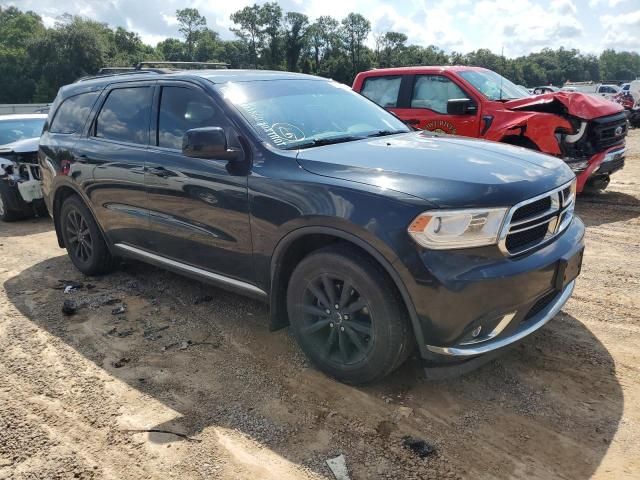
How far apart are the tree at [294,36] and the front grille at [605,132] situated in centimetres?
7628

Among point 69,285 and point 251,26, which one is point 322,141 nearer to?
point 69,285

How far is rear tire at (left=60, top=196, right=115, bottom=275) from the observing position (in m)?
5.14

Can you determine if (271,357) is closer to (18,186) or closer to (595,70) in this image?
(18,186)

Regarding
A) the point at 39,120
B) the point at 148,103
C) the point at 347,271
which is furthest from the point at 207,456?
the point at 39,120

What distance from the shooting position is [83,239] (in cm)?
533

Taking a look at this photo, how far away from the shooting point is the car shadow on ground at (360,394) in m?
2.70

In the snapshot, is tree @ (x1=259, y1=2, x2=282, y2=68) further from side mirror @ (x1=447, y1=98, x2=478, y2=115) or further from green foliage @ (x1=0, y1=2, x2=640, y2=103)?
side mirror @ (x1=447, y1=98, x2=478, y2=115)

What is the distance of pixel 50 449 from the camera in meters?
2.83

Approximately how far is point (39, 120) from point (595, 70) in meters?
148

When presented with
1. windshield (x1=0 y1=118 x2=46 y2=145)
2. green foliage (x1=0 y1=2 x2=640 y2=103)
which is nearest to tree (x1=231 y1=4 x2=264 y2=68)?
green foliage (x1=0 y1=2 x2=640 y2=103)

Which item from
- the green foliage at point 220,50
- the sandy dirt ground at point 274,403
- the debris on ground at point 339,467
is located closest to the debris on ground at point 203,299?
the sandy dirt ground at point 274,403

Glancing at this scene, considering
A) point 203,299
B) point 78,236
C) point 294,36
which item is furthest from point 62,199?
point 294,36

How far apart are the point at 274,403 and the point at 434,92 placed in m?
5.89

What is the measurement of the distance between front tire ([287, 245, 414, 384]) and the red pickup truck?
4848 mm
